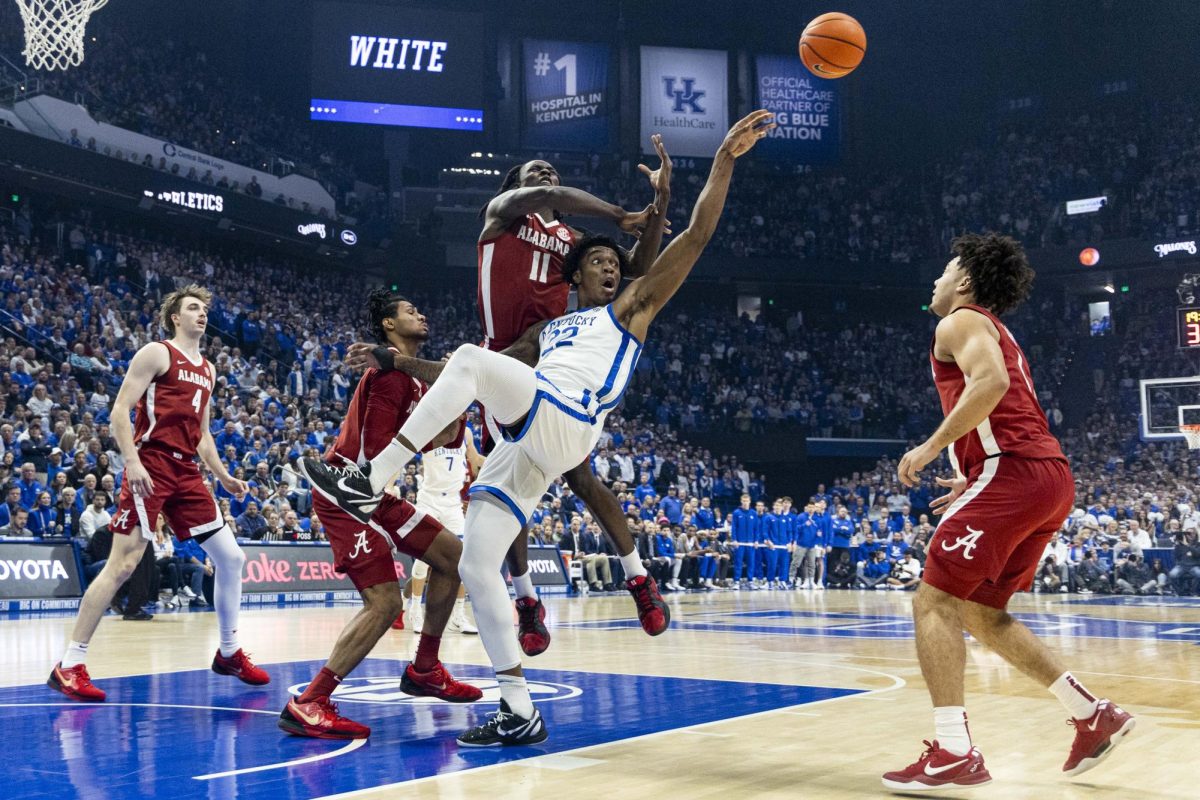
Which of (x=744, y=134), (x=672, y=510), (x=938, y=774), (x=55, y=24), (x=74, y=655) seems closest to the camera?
(x=938, y=774)

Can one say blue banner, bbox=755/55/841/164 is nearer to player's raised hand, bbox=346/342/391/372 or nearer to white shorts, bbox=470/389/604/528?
player's raised hand, bbox=346/342/391/372

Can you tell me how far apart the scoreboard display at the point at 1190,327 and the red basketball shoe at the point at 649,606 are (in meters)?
21.4

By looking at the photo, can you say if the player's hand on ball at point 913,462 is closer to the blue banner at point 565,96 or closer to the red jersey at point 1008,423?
the red jersey at point 1008,423

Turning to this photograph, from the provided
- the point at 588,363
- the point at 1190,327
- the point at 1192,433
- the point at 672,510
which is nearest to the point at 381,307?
the point at 588,363

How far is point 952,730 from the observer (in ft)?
13.0

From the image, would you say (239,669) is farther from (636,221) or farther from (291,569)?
(291,569)

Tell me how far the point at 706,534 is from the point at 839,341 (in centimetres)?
1548

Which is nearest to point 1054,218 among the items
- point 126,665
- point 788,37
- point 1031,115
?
point 1031,115

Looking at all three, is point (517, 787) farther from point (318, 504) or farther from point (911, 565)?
point (911, 565)

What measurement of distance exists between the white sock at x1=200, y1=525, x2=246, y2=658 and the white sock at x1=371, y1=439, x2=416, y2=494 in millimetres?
2336

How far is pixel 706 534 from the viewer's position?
2189 centimetres

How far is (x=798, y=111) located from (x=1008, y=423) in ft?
107

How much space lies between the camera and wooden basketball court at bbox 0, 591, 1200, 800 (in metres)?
3.89

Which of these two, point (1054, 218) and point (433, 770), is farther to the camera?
point (1054, 218)
